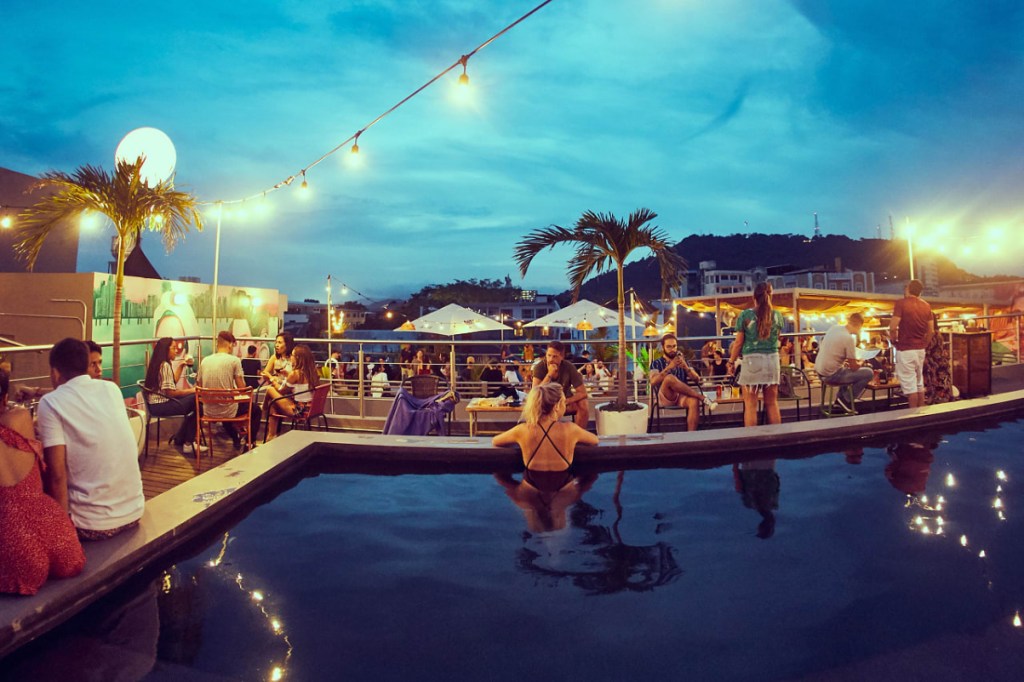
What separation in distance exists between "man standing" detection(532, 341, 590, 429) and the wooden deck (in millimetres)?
3155

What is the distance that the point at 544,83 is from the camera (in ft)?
101

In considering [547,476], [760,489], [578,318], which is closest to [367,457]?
[547,476]

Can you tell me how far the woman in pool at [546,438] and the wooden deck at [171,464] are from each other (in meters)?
2.70

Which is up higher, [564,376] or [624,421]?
[564,376]

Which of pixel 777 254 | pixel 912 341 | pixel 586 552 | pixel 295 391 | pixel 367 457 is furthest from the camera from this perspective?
pixel 777 254

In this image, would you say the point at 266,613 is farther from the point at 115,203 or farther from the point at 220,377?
the point at 115,203

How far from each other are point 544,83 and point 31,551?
3176cm

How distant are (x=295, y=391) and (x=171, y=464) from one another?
1458 mm

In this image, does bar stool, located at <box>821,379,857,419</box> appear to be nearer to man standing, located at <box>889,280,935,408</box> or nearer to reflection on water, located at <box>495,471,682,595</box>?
man standing, located at <box>889,280,935,408</box>

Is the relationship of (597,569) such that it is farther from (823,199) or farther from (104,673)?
(823,199)

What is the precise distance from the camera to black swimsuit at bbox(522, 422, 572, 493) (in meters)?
Answer: 4.74

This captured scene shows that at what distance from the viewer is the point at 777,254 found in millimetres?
89562

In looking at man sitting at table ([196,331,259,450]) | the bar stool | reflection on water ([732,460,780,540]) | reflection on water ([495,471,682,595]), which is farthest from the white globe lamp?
the bar stool

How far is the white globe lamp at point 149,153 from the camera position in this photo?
8422 millimetres
